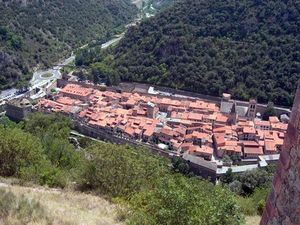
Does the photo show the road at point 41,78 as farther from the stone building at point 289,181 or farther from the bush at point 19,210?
the stone building at point 289,181

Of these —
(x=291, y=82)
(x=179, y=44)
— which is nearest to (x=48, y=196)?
(x=291, y=82)

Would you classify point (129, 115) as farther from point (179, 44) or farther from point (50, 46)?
point (50, 46)

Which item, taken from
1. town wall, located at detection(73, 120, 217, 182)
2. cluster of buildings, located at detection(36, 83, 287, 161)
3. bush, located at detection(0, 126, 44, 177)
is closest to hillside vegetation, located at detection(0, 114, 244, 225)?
bush, located at detection(0, 126, 44, 177)

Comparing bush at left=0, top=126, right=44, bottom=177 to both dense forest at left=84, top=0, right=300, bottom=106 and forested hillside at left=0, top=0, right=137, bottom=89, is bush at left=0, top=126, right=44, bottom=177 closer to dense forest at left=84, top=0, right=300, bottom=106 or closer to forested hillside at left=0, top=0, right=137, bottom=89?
dense forest at left=84, top=0, right=300, bottom=106

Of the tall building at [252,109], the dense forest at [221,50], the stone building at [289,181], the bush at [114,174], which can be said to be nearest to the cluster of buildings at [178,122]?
the tall building at [252,109]

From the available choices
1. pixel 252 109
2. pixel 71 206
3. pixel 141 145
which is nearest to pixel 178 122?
pixel 141 145

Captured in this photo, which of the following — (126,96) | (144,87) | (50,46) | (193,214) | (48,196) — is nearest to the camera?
(193,214)
